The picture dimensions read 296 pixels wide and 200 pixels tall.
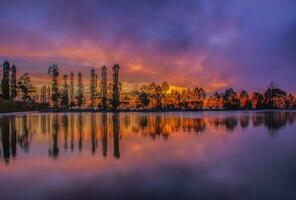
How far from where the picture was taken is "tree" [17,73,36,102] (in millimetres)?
122375

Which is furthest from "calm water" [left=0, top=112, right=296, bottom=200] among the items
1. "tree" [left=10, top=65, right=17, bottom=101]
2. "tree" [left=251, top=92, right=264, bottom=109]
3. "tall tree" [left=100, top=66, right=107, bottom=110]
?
"tree" [left=251, top=92, right=264, bottom=109]

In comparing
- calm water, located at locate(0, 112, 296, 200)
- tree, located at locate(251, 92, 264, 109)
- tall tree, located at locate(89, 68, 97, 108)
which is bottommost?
calm water, located at locate(0, 112, 296, 200)

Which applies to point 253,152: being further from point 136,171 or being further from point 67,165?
point 67,165

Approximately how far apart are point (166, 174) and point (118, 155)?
5.30m

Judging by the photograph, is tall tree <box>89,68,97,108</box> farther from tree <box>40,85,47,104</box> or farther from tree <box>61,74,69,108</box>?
tree <box>40,85,47,104</box>

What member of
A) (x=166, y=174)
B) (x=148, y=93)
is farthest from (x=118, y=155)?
(x=148, y=93)

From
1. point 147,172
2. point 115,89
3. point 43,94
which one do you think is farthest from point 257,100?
point 147,172

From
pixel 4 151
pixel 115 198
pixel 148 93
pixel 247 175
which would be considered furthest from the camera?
pixel 148 93

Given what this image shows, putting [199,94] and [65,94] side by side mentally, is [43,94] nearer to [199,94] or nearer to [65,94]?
[65,94]

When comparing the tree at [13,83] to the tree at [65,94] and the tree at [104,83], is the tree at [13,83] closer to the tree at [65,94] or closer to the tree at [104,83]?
the tree at [65,94]

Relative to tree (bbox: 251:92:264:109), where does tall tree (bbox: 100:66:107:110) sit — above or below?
above

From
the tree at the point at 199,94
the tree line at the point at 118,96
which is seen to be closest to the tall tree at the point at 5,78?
the tree line at the point at 118,96

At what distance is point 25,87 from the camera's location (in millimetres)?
123438

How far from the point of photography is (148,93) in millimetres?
142375
